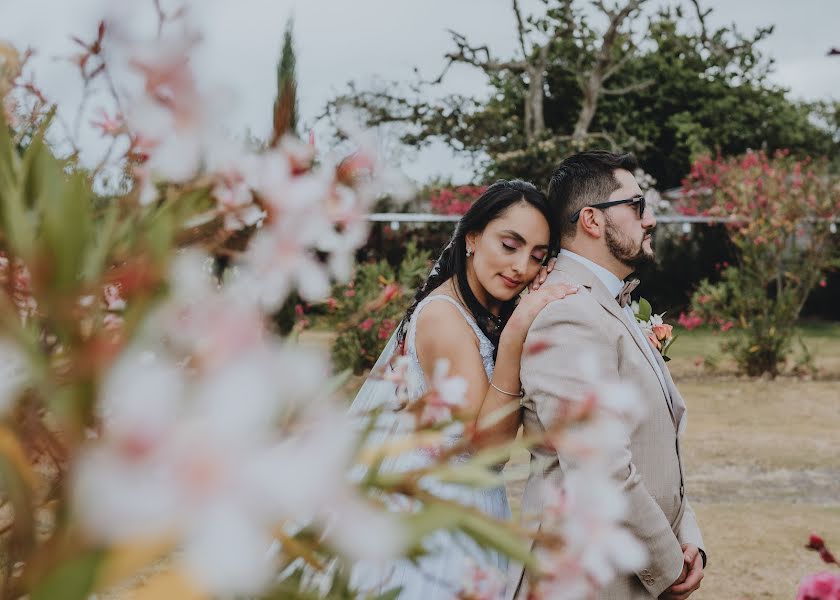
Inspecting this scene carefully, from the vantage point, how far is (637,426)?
79.9 inches

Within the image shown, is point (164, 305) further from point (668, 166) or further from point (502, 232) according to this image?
point (668, 166)

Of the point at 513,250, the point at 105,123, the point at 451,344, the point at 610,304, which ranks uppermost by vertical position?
the point at 105,123

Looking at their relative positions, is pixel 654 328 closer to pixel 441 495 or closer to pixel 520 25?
pixel 441 495

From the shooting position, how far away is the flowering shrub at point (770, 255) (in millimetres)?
10203

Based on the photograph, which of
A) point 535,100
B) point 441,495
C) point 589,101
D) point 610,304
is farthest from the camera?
point 535,100

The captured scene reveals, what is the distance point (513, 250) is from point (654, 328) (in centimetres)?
73

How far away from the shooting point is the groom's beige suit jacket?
6.19ft

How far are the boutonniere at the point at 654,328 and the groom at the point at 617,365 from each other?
0.97 feet

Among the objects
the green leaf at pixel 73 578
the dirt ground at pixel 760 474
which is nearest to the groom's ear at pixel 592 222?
the dirt ground at pixel 760 474

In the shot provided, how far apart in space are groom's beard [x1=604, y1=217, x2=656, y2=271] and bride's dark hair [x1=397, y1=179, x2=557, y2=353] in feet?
0.61

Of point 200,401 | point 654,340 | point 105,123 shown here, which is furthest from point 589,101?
point 200,401

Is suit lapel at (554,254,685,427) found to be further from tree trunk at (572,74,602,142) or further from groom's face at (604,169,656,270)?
tree trunk at (572,74,602,142)

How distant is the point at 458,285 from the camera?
262 centimetres

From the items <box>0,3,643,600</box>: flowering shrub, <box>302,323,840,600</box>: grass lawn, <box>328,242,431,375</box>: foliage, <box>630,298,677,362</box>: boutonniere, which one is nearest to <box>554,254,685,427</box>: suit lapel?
<box>630,298,677,362</box>: boutonniere
